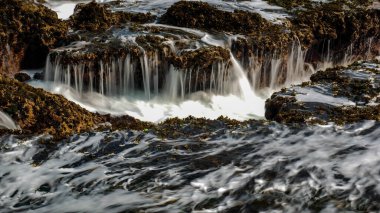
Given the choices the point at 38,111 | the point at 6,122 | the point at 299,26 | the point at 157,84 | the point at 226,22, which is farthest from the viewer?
the point at 299,26

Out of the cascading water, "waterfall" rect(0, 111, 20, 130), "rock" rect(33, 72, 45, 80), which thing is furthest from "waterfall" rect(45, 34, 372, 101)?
"waterfall" rect(0, 111, 20, 130)

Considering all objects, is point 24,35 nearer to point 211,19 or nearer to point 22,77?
point 22,77

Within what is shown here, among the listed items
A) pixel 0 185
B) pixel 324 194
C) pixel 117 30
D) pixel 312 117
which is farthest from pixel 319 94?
pixel 117 30

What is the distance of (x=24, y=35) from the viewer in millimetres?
12984

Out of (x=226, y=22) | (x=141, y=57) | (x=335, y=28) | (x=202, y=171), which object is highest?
(x=226, y=22)

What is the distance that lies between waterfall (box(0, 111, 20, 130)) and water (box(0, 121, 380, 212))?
553mm

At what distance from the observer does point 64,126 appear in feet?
26.2

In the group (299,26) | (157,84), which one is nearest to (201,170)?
(157,84)

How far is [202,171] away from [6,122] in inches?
138

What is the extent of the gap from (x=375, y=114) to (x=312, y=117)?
1.05m

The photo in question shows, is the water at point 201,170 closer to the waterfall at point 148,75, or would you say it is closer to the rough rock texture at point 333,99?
the rough rock texture at point 333,99

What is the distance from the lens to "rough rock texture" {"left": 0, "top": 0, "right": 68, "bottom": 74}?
1269 cm

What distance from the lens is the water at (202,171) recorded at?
5.30 meters

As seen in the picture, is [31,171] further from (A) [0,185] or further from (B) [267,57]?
(B) [267,57]
